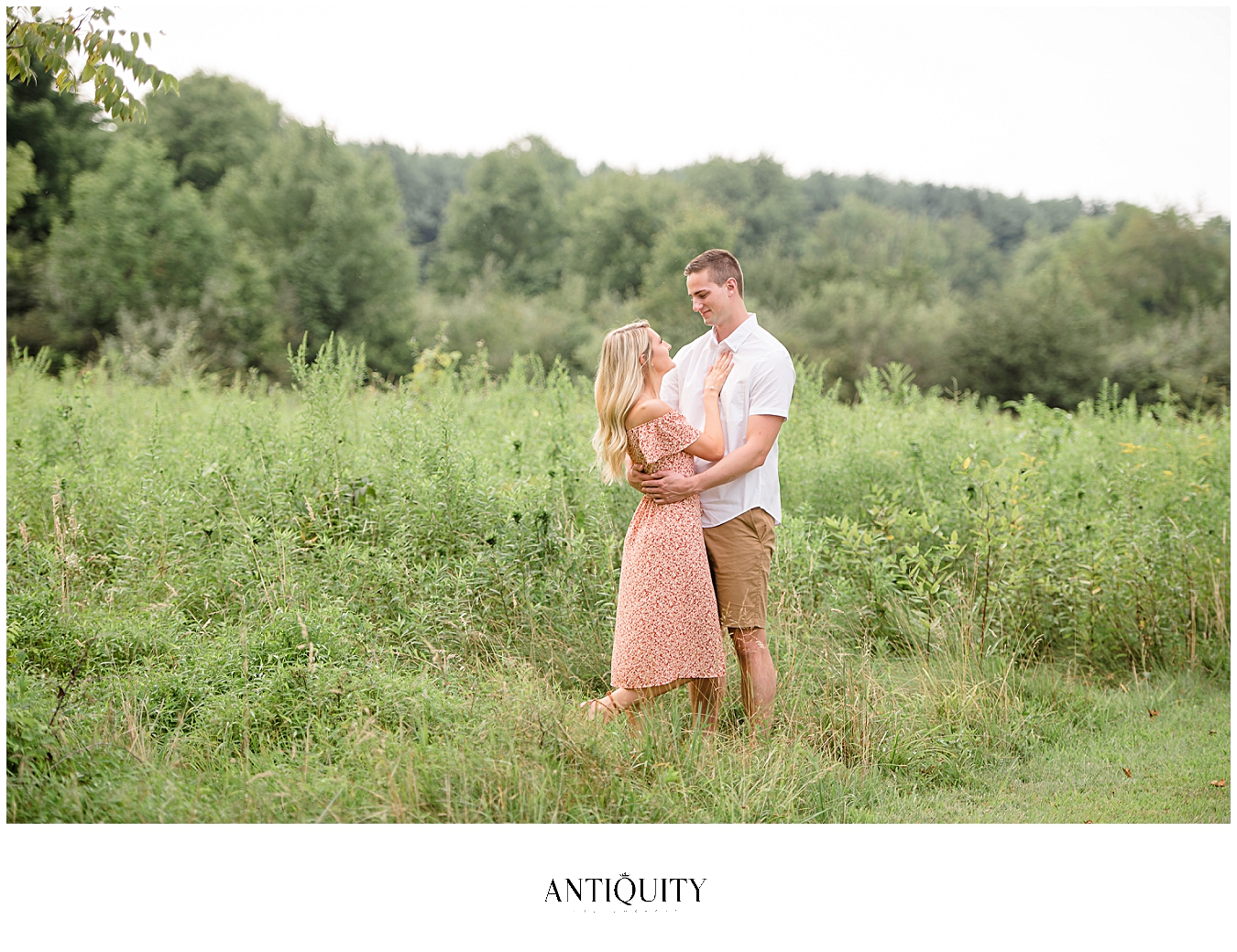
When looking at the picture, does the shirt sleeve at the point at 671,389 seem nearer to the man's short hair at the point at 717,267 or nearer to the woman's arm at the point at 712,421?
the woman's arm at the point at 712,421

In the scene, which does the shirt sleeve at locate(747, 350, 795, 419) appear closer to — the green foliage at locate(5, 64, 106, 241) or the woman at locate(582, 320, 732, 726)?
the woman at locate(582, 320, 732, 726)

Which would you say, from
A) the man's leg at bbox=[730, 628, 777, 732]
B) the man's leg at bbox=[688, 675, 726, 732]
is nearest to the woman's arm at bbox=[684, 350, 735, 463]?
the man's leg at bbox=[730, 628, 777, 732]

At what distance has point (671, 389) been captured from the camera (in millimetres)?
4191

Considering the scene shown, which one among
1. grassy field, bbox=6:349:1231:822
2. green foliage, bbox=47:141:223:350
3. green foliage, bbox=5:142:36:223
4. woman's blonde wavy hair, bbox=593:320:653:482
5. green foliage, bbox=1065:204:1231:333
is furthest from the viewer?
green foliage, bbox=1065:204:1231:333

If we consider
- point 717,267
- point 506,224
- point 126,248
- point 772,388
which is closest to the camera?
point 772,388

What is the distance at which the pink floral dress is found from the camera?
3.79 m

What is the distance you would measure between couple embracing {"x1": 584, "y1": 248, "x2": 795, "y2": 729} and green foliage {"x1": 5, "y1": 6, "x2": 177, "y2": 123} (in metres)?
2.70

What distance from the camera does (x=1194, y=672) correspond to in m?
5.33

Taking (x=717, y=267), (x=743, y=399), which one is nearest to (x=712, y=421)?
(x=743, y=399)

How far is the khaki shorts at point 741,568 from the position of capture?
3971 mm

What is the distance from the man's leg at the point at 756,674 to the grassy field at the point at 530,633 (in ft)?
0.61

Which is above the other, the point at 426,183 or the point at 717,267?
the point at 426,183

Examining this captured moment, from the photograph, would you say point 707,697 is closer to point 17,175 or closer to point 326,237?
point 17,175

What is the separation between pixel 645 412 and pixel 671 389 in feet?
1.44
